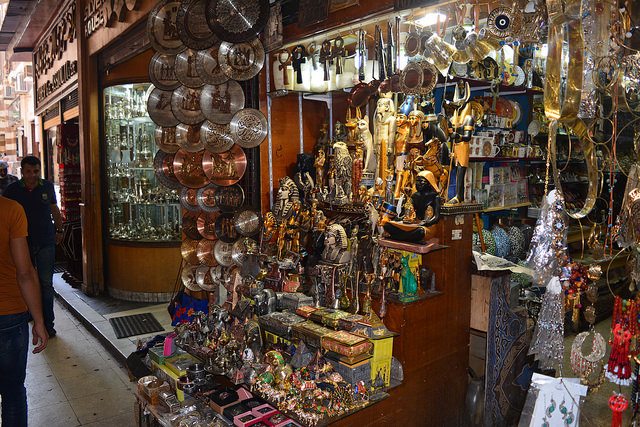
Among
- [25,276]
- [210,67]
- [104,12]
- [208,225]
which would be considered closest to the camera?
[25,276]

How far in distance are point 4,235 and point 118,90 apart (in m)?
3.97

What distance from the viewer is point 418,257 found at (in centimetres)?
259

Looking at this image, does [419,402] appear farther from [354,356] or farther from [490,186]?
[490,186]

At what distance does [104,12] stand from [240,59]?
115 inches

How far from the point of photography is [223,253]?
3883 mm

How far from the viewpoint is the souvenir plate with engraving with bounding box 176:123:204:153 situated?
386cm

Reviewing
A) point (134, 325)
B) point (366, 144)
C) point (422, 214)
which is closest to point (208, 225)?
point (366, 144)

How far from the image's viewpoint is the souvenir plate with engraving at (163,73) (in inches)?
152

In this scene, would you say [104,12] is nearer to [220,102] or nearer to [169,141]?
[169,141]

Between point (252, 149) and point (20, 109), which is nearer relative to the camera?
point (252, 149)

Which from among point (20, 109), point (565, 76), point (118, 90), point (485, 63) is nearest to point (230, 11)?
point (485, 63)

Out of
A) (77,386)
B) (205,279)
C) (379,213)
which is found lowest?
(77,386)

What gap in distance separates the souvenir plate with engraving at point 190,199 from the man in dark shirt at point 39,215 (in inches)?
55.8

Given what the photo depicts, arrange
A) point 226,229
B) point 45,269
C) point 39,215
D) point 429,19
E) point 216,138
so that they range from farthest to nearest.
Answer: point 45,269, point 39,215, point 226,229, point 216,138, point 429,19
